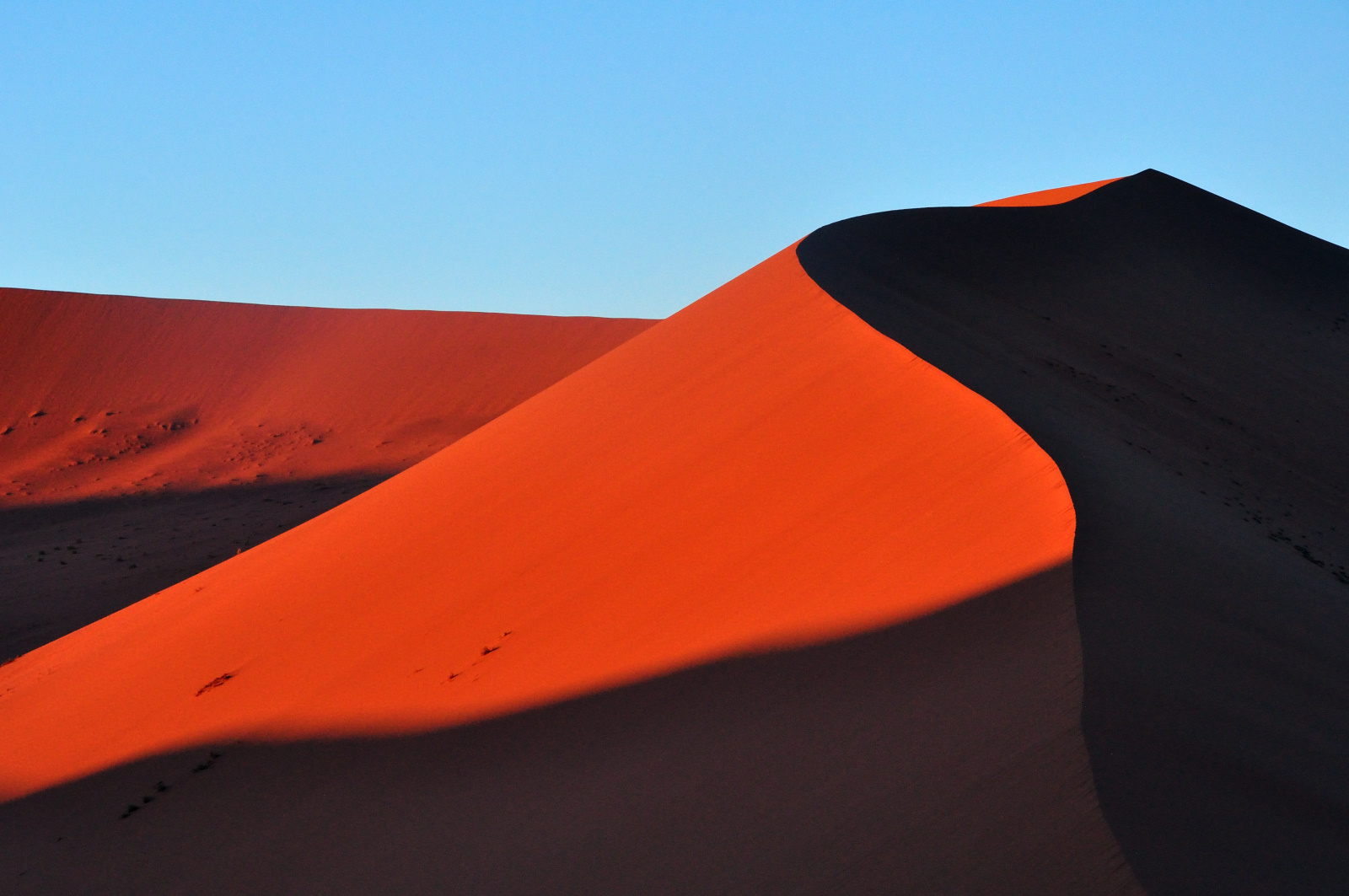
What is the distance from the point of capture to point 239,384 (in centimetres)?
3206

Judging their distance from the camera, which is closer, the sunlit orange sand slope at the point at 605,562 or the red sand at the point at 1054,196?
the sunlit orange sand slope at the point at 605,562

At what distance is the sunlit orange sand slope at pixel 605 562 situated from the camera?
17.3 ft

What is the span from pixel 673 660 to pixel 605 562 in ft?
5.85

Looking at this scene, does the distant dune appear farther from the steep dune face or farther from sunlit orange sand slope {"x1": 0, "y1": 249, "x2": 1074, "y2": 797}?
the steep dune face

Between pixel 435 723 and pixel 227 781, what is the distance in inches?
48.7

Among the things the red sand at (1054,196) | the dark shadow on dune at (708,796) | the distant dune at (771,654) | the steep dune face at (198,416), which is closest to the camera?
the dark shadow on dune at (708,796)

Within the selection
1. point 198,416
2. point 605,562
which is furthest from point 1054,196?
point 198,416

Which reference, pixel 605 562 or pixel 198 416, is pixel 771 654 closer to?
pixel 605 562

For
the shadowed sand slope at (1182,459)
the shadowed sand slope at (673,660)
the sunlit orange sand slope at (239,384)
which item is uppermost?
the sunlit orange sand slope at (239,384)

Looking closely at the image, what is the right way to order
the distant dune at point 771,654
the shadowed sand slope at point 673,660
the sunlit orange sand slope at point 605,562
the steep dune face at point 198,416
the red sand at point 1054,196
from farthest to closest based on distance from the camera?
1. the red sand at point 1054,196
2. the steep dune face at point 198,416
3. the sunlit orange sand slope at point 605,562
4. the shadowed sand slope at point 673,660
5. the distant dune at point 771,654

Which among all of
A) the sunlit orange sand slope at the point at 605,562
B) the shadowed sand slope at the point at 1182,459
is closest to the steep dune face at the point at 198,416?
the sunlit orange sand slope at the point at 605,562

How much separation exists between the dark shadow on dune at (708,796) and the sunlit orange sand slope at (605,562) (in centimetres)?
30

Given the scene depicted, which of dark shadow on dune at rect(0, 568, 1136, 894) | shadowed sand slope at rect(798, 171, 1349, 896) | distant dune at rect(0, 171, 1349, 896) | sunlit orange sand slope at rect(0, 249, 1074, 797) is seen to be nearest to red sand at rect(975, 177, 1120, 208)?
shadowed sand slope at rect(798, 171, 1349, 896)

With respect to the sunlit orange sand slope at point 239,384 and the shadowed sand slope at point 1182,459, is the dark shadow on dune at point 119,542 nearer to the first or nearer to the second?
the sunlit orange sand slope at point 239,384
